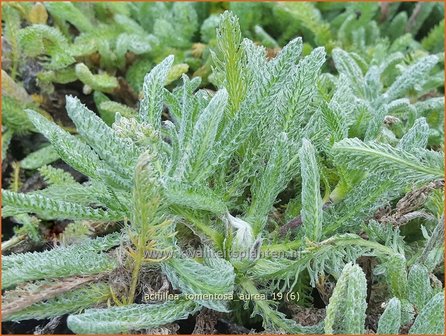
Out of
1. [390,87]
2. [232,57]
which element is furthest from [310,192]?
[390,87]

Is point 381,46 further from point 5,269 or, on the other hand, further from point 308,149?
point 5,269

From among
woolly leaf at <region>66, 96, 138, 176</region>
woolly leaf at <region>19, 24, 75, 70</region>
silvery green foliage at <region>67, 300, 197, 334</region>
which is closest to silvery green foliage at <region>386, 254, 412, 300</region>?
silvery green foliage at <region>67, 300, 197, 334</region>

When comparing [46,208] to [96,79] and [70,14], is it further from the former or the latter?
[70,14]

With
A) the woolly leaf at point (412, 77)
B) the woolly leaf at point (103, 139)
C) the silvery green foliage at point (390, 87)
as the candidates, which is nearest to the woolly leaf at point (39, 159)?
the woolly leaf at point (103, 139)

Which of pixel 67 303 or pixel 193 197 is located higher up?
pixel 193 197

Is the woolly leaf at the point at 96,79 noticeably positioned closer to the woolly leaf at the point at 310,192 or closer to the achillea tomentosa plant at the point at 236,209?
the achillea tomentosa plant at the point at 236,209

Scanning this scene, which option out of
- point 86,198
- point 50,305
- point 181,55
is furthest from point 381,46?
point 50,305
